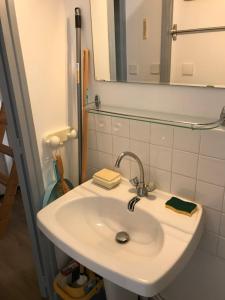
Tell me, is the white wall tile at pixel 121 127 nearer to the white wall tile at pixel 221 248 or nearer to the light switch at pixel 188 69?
the light switch at pixel 188 69

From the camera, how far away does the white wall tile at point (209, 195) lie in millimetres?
957

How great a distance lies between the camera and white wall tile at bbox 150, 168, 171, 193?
109 cm

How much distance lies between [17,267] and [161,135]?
60.9 inches

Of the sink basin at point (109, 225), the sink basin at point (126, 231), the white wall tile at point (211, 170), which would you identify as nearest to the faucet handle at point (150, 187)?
the sink basin at point (126, 231)

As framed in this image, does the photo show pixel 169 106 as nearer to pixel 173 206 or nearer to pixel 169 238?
pixel 173 206

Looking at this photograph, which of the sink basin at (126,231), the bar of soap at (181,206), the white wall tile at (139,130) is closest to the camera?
the sink basin at (126,231)

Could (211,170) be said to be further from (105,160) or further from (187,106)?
(105,160)

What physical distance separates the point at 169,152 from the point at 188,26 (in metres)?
0.49

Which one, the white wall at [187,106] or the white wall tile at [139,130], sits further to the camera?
the white wall tile at [139,130]

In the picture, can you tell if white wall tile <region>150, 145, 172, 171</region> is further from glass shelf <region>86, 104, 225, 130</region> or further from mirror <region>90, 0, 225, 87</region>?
mirror <region>90, 0, 225, 87</region>

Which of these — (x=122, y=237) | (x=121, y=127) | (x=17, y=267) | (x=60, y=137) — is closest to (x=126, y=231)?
(x=122, y=237)

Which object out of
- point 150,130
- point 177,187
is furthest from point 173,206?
point 150,130

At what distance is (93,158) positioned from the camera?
138 cm

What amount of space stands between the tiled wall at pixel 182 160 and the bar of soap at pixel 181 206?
0.04 metres
